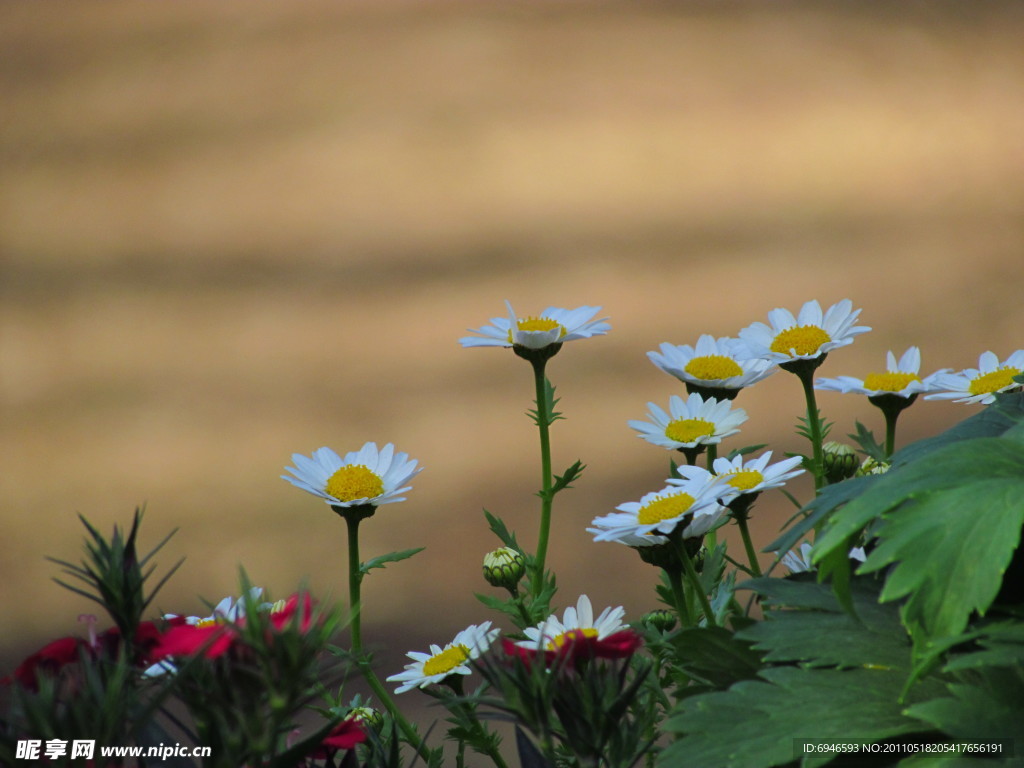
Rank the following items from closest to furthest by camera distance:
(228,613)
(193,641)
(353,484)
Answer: (193,641) → (228,613) → (353,484)

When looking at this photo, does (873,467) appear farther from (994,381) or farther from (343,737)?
(343,737)

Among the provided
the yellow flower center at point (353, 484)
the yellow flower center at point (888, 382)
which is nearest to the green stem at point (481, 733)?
the yellow flower center at point (353, 484)

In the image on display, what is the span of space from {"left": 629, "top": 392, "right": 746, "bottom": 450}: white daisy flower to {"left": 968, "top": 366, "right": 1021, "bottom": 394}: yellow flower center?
0.56 feet

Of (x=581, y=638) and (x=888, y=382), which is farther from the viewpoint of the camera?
(x=888, y=382)

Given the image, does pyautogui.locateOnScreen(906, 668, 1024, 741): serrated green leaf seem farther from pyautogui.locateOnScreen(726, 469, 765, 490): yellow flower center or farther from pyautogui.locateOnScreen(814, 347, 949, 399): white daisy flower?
pyautogui.locateOnScreen(814, 347, 949, 399): white daisy flower

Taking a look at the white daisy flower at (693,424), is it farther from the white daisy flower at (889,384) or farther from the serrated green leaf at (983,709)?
the serrated green leaf at (983,709)

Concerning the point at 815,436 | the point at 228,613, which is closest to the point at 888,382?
the point at 815,436

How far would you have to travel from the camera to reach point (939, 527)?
0.35m

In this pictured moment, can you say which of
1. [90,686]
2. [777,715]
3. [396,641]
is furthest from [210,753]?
[396,641]

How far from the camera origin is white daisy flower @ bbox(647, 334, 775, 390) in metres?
0.63

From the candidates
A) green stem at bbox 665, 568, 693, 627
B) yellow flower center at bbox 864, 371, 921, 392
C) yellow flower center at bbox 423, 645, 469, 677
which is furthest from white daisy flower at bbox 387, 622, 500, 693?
yellow flower center at bbox 864, 371, 921, 392

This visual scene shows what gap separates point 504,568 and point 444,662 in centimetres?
9

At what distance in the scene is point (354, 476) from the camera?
57 cm

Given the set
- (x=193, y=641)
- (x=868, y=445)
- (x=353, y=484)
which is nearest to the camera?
(x=193, y=641)
